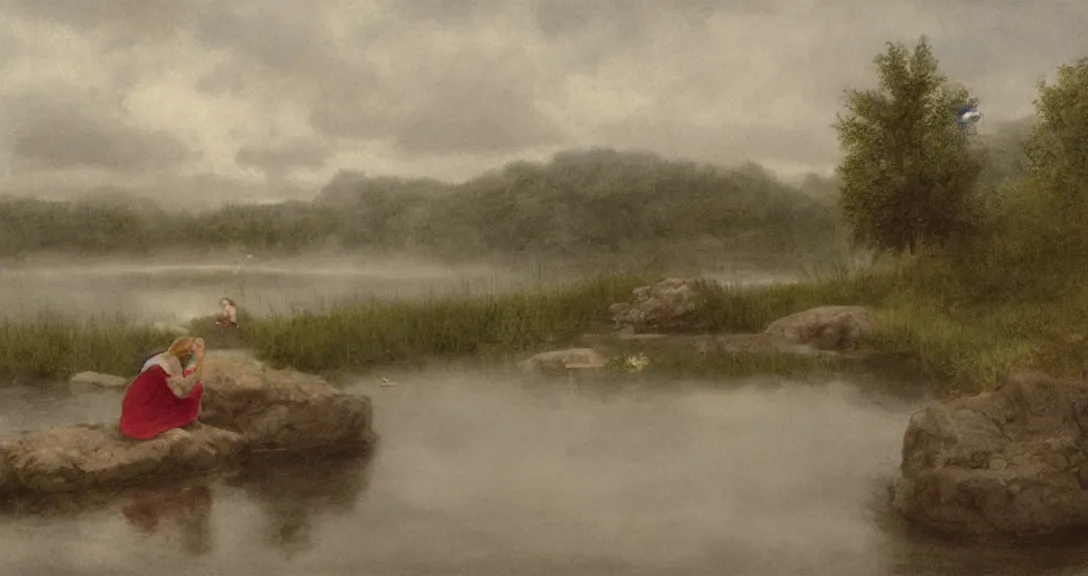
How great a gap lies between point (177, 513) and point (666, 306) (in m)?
5.52

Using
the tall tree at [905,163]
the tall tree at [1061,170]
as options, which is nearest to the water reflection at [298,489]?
the tall tree at [1061,170]

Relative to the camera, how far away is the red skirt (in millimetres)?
4648

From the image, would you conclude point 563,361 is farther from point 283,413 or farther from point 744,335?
point 283,413

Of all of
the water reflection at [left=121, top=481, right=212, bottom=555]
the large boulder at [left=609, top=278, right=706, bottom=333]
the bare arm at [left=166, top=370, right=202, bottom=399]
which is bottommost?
the water reflection at [left=121, top=481, right=212, bottom=555]

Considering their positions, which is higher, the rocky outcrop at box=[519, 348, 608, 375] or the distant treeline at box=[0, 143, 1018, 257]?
the distant treeline at box=[0, 143, 1018, 257]

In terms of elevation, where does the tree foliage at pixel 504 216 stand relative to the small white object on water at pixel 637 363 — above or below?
above

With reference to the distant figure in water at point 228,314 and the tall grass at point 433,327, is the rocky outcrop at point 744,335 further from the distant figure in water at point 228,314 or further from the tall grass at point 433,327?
the distant figure in water at point 228,314

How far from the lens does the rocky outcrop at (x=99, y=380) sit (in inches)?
267

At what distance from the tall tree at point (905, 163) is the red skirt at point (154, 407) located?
526 cm

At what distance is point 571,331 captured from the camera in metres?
8.76

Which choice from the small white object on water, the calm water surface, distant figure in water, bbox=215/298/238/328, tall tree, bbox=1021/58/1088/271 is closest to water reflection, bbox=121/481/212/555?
the calm water surface

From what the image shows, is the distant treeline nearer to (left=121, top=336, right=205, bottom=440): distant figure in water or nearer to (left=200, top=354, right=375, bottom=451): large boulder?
(left=200, top=354, right=375, bottom=451): large boulder

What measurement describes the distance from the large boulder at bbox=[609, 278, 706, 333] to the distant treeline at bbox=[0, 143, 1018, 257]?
4.59 ft

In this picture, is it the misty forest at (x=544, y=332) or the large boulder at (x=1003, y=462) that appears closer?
the large boulder at (x=1003, y=462)
